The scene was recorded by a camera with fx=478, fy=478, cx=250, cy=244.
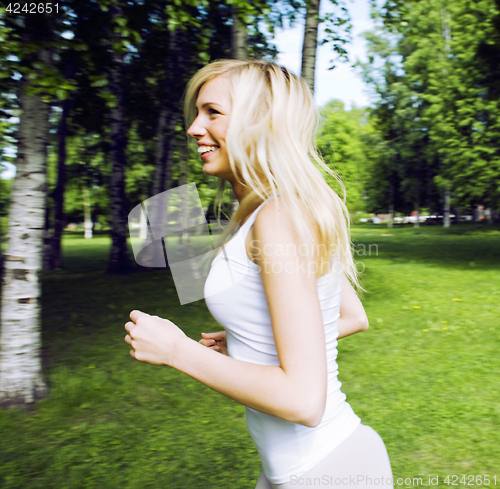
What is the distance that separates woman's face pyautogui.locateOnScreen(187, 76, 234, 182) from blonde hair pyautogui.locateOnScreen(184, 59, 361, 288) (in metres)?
0.03

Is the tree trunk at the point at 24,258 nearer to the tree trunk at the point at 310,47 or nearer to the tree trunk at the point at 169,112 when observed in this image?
the tree trunk at the point at 169,112

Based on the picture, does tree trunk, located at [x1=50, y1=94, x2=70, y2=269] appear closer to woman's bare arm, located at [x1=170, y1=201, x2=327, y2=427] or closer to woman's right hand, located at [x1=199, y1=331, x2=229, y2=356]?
woman's right hand, located at [x1=199, y1=331, x2=229, y2=356]

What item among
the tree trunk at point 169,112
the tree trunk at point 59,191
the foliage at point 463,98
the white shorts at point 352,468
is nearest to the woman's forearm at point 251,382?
the white shorts at point 352,468

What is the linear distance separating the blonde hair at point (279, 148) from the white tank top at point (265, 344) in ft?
0.32

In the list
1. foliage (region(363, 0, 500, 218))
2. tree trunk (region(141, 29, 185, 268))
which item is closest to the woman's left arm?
tree trunk (region(141, 29, 185, 268))

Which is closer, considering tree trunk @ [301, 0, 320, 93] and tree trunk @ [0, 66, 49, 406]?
tree trunk @ [0, 66, 49, 406]

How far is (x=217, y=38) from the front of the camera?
13148 mm

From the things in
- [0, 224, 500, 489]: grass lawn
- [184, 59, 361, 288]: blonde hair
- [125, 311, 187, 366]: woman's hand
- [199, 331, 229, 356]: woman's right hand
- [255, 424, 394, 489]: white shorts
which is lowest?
[0, 224, 500, 489]: grass lawn

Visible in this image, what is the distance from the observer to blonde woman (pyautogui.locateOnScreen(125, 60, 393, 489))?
106 cm

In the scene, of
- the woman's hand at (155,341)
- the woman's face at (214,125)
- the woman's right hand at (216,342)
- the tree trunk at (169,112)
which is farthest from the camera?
the tree trunk at (169,112)

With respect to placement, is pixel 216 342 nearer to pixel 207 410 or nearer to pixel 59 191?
pixel 207 410

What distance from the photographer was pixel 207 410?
529 centimetres

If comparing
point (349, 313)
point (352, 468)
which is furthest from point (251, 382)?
point (349, 313)

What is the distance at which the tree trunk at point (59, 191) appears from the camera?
54.0 feet
